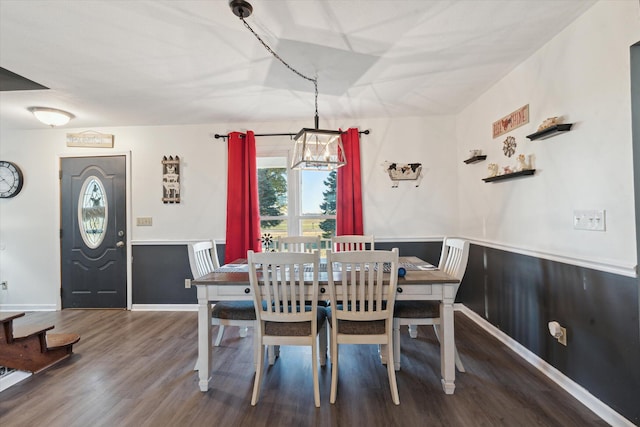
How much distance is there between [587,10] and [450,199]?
223 cm

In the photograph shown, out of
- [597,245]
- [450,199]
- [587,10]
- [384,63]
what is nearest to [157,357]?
[384,63]

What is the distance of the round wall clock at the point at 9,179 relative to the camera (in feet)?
12.8

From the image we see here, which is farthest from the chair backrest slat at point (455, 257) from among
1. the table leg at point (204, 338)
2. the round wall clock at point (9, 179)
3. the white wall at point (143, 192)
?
the round wall clock at point (9, 179)

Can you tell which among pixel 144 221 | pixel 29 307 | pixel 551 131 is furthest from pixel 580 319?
pixel 29 307

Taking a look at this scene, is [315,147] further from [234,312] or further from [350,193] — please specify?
[350,193]

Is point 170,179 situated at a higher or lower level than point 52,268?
higher

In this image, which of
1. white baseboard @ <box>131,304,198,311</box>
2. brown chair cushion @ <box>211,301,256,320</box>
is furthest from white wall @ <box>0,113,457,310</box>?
brown chair cushion @ <box>211,301,256,320</box>

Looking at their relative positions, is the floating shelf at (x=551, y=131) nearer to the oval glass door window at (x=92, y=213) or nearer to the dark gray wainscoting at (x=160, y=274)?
the dark gray wainscoting at (x=160, y=274)

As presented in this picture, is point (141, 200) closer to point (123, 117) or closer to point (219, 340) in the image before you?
point (123, 117)

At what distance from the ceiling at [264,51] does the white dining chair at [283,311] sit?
1495mm

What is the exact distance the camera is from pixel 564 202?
2.03 meters

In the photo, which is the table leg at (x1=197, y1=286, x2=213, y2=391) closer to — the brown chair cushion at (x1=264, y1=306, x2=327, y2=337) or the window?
the brown chair cushion at (x1=264, y1=306, x2=327, y2=337)

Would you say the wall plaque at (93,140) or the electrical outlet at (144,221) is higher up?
the wall plaque at (93,140)

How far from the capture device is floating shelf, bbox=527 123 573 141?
1.94 meters
